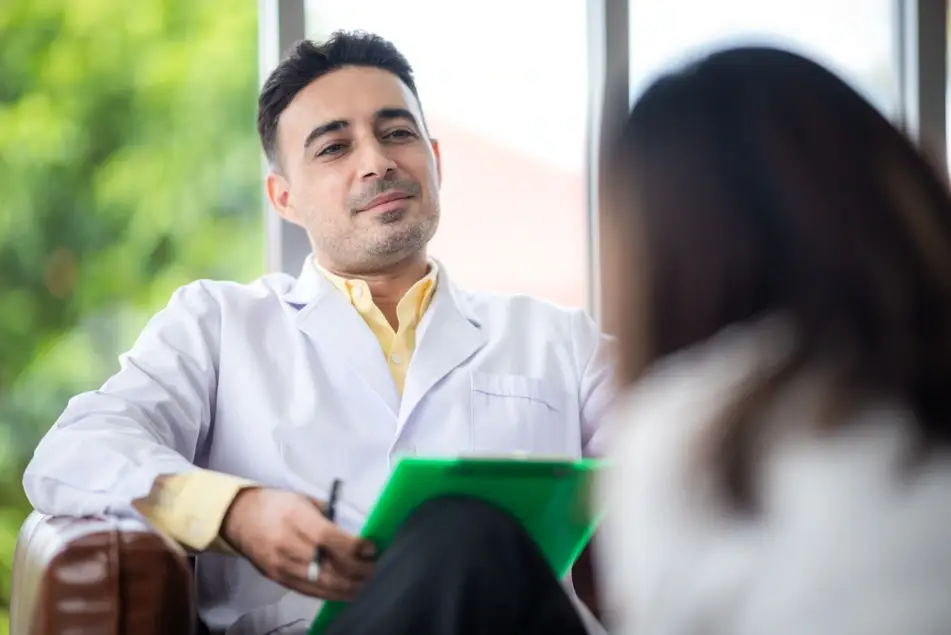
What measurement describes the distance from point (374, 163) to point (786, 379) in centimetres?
122

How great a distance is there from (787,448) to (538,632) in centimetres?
32

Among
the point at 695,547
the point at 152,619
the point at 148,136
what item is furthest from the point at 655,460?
the point at 148,136

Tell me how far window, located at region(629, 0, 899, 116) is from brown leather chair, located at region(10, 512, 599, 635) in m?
1.73

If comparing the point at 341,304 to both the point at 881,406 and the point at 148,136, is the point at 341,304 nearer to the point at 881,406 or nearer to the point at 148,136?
the point at 148,136

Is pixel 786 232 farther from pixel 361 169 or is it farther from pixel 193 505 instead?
pixel 361 169

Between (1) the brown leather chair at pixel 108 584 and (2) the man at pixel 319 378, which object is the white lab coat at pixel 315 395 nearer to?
(2) the man at pixel 319 378

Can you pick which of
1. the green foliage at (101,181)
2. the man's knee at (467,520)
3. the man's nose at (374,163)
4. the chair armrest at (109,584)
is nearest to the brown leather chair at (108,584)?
the chair armrest at (109,584)

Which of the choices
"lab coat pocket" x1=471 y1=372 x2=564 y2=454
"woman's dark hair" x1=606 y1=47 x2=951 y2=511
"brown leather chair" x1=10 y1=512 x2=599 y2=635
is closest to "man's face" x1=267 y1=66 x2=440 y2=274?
"lab coat pocket" x1=471 y1=372 x2=564 y2=454

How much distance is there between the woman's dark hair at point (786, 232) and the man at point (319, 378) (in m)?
0.60

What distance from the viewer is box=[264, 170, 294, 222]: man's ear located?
76.5 inches

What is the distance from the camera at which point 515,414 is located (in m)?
1.69

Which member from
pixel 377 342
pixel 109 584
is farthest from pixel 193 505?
pixel 377 342

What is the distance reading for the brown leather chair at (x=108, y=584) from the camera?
3.76ft

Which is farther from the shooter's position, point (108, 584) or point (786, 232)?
point (108, 584)
